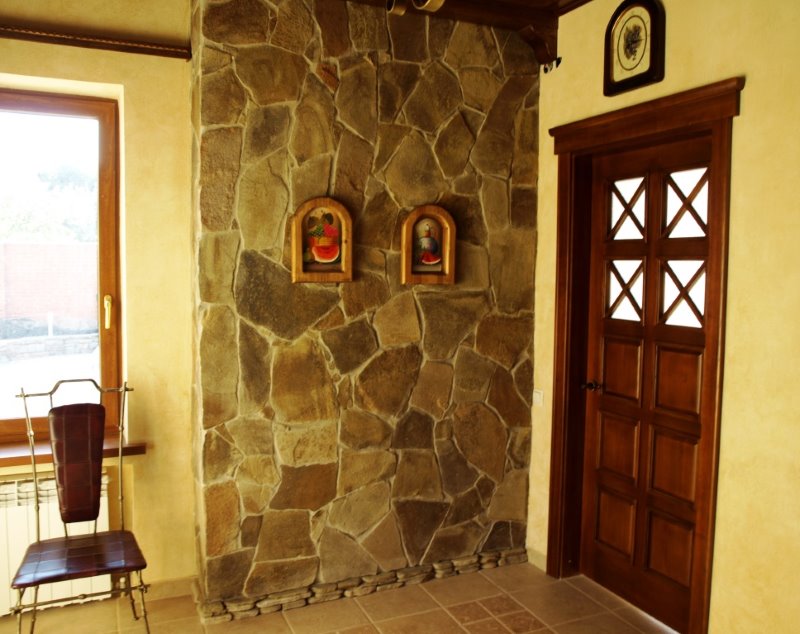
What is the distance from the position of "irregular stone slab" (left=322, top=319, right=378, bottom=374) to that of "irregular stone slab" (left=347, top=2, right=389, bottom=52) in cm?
130

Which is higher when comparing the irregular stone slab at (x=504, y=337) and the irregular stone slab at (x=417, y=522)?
the irregular stone slab at (x=504, y=337)

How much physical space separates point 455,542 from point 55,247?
8.15 feet

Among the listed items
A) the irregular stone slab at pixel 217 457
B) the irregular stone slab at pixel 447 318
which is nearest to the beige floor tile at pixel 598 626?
the irregular stone slab at pixel 447 318

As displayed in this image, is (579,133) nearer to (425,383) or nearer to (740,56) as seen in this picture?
(740,56)

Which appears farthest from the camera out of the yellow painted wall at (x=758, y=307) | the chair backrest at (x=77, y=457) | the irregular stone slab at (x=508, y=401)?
the irregular stone slab at (x=508, y=401)

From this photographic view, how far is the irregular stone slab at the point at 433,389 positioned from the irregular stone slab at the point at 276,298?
24.5 inches

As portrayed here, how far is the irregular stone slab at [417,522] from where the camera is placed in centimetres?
358

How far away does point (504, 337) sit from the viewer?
3.76m

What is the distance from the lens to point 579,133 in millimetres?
3439

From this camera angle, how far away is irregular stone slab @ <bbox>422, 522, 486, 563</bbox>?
3672 millimetres

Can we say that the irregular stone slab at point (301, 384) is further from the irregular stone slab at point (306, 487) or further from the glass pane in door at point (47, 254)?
the glass pane in door at point (47, 254)

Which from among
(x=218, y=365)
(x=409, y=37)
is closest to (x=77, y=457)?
(x=218, y=365)

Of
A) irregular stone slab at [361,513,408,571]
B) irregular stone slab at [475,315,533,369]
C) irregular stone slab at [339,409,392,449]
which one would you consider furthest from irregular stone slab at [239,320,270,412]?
irregular stone slab at [475,315,533,369]

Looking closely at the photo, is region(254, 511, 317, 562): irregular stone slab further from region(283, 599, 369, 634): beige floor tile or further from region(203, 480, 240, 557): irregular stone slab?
region(283, 599, 369, 634): beige floor tile
